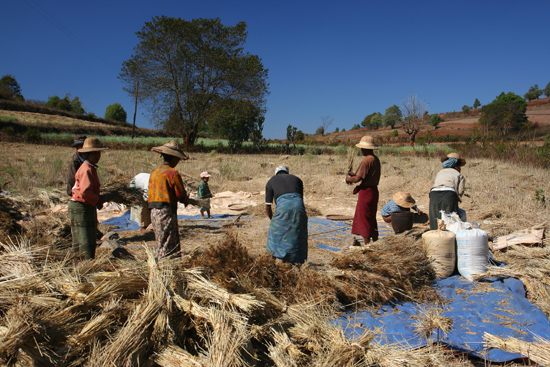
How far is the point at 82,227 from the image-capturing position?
3377 millimetres

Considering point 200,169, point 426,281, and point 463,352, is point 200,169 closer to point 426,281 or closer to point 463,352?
point 426,281

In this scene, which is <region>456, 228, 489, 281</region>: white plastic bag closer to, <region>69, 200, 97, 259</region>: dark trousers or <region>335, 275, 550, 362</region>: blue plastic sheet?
<region>335, 275, 550, 362</region>: blue plastic sheet

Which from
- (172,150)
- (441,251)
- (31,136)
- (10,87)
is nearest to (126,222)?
(172,150)

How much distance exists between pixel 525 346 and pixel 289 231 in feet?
6.51

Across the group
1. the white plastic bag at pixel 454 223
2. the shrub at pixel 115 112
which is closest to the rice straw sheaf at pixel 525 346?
the white plastic bag at pixel 454 223

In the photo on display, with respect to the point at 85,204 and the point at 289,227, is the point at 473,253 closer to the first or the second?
the point at 289,227

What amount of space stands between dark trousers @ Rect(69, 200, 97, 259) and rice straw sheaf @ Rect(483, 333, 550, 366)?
356 centimetres

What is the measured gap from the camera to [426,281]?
11.2 feet

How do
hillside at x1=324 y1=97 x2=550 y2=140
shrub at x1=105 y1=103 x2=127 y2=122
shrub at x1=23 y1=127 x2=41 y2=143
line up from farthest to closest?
shrub at x1=105 y1=103 x2=127 y2=122, hillside at x1=324 y1=97 x2=550 y2=140, shrub at x1=23 y1=127 x2=41 y2=143

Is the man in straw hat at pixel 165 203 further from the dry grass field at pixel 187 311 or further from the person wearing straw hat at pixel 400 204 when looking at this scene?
Result: the person wearing straw hat at pixel 400 204

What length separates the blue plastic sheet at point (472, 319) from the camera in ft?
7.97

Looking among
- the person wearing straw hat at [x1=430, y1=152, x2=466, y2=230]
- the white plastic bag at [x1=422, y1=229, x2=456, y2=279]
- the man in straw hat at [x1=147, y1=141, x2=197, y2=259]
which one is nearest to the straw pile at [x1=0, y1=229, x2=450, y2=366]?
the man in straw hat at [x1=147, y1=141, x2=197, y2=259]

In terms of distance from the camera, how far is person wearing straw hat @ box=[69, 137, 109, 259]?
3309 millimetres

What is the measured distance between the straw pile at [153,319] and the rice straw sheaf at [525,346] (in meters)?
1.01
